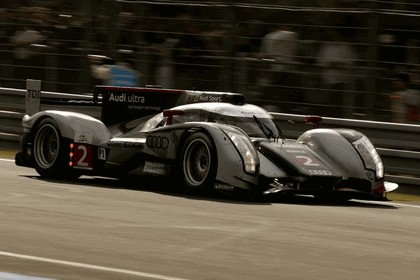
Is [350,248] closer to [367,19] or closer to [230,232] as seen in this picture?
[230,232]

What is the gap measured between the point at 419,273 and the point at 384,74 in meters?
7.14

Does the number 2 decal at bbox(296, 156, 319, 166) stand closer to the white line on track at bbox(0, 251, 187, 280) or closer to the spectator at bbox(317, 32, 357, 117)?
the spectator at bbox(317, 32, 357, 117)

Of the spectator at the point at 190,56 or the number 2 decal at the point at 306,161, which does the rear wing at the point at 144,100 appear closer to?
the number 2 decal at the point at 306,161

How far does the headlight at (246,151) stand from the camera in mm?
9953

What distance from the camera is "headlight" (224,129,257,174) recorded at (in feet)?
32.7

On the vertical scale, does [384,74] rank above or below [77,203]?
above

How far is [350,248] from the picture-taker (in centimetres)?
723

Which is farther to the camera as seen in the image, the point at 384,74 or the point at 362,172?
the point at 384,74

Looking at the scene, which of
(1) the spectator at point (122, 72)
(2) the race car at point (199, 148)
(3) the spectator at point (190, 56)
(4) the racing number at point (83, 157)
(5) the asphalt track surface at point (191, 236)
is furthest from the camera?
(1) the spectator at point (122, 72)

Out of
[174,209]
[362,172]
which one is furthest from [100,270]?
[362,172]

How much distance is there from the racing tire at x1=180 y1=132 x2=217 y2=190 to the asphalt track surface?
0.56ft

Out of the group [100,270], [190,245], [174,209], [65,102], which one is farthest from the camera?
[65,102]

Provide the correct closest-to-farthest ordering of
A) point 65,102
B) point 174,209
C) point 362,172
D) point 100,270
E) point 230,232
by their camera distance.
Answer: point 100,270, point 230,232, point 174,209, point 362,172, point 65,102

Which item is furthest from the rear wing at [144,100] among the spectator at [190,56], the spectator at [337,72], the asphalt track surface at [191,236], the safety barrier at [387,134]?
the spectator at [190,56]
